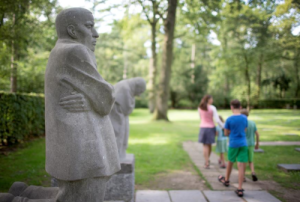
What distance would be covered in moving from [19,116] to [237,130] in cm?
786

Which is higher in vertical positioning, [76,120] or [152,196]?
[76,120]

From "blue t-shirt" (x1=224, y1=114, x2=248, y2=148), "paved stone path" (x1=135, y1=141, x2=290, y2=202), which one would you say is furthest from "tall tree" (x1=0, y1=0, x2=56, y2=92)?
"blue t-shirt" (x1=224, y1=114, x2=248, y2=148)

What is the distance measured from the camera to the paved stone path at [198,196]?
14.9 feet

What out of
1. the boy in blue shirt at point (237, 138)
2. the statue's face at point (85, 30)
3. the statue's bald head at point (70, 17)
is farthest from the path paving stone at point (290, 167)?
the statue's bald head at point (70, 17)

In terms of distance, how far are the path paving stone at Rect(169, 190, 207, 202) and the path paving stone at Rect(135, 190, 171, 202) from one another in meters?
0.14

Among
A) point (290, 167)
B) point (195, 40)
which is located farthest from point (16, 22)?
point (195, 40)

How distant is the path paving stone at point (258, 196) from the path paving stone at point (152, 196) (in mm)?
1558

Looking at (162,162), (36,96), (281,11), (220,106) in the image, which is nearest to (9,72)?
(36,96)

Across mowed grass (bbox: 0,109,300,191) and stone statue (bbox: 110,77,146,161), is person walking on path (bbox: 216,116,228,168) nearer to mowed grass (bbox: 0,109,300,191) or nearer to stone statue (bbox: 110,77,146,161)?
mowed grass (bbox: 0,109,300,191)

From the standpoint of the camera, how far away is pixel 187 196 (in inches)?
187

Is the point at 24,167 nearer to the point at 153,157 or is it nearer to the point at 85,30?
the point at 153,157

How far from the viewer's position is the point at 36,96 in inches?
417

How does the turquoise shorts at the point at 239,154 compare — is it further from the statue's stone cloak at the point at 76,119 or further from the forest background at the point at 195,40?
the statue's stone cloak at the point at 76,119

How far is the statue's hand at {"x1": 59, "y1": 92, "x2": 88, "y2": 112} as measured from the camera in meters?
2.07
